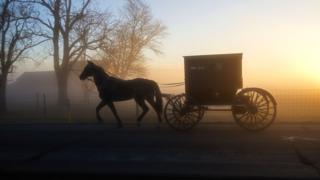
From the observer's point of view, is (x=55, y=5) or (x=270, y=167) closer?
(x=270, y=167)

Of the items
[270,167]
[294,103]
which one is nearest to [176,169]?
[270,167]

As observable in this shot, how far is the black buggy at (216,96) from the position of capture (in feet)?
59.7

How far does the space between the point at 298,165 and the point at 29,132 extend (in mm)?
9744

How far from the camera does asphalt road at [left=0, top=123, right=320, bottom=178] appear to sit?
11109 mm

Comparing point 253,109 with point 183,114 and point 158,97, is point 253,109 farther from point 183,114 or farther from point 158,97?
point 158,97

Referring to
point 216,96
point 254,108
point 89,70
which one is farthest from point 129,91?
point 254,108

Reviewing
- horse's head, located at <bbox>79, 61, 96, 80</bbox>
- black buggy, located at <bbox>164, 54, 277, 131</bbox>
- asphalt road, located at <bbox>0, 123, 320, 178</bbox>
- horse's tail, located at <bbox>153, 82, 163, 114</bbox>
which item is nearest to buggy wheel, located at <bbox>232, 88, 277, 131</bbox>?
black buggy, located at <bbox>164, 54, 277, 131</bbox>

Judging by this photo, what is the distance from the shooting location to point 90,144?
15430mm

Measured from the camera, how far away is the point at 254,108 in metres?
18.1

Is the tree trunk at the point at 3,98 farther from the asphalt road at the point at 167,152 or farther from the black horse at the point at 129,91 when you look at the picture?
the asphalt road at the point at 167,152

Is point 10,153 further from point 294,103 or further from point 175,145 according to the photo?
point 294,103

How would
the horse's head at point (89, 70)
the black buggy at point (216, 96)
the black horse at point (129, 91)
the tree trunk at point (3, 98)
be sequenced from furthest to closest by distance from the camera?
the tree trunk at point (3, 98), the horse's head at point (89, 70), the black horse at point (129, 91), the black buggy at point (216, 96)

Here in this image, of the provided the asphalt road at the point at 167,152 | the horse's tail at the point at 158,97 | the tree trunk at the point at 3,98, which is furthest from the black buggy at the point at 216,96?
the tree trunk at the point at 3,98

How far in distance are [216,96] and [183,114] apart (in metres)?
1.08
